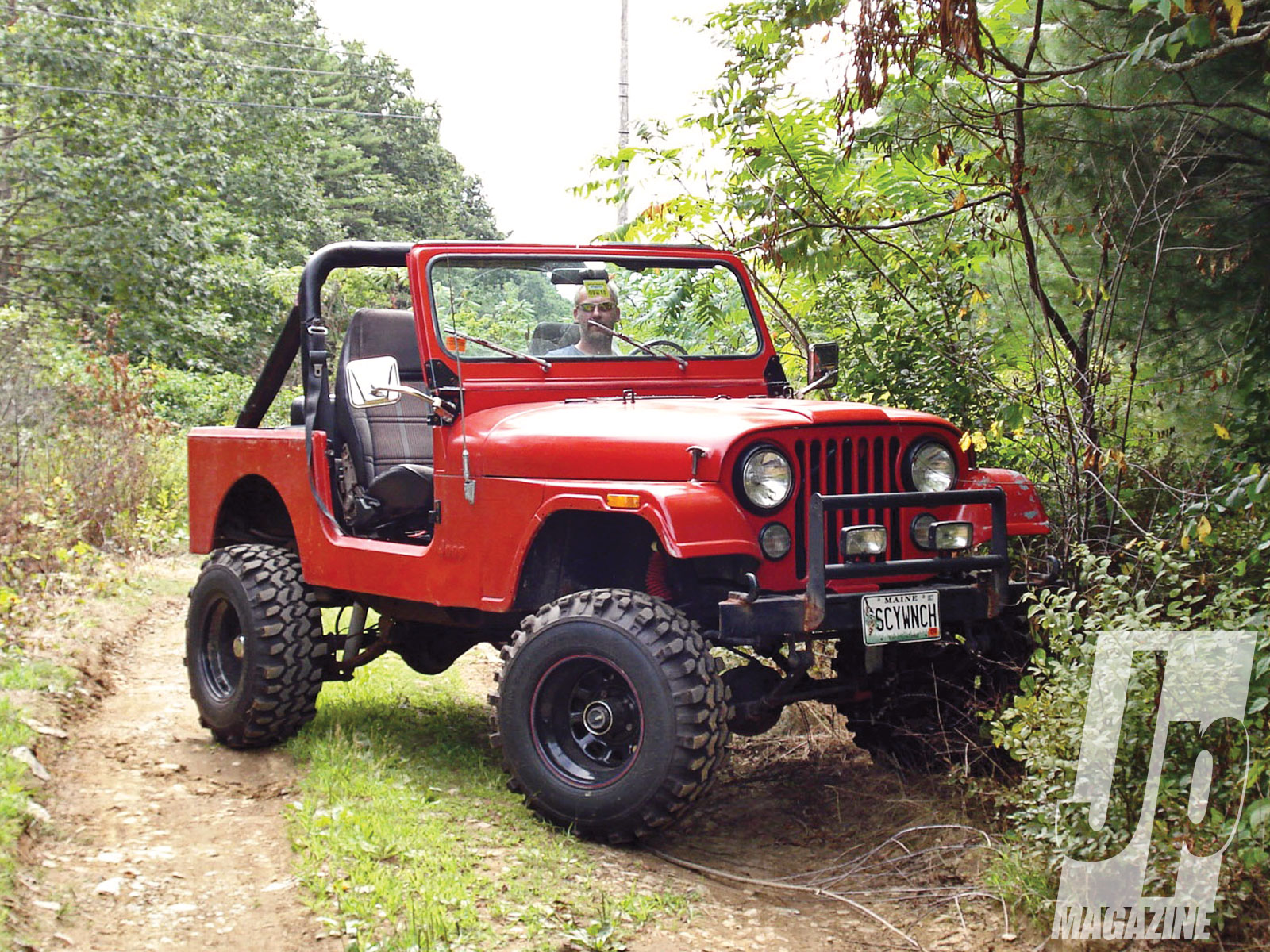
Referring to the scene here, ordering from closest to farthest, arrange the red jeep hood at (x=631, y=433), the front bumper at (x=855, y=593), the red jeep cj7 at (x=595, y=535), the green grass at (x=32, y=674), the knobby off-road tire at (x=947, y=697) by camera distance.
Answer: the front bumper at (x=855, y=593) → the red jeep cj7 at (x=595, y=535) → the red jeep hood at (x=631, y=433) → the knobby off-road tire at (x=947, y=697) → the green grass at (x=32, y=674)

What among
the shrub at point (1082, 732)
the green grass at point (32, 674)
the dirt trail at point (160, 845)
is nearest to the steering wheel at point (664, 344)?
the shrub at point (1082, 732)

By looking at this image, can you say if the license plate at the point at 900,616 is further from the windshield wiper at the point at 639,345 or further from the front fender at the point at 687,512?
the windshield wiper at the point at 639,345

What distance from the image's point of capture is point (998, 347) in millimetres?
6535

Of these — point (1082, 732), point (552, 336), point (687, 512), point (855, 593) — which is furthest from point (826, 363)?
point (1082, 732)

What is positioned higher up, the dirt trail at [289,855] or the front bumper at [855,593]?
the front bumper at [855,593]

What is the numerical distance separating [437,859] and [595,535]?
4.55 ft

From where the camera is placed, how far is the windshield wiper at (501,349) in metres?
5.45

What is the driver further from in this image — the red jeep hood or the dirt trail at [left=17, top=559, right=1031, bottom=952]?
the dirt trail at [left=17, top=559, right=1031, bottom=952]

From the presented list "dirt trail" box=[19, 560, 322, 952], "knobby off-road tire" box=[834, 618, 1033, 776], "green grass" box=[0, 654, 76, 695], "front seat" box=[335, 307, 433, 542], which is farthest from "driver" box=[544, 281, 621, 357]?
"green grass" box=[0, 654, 76, 695]

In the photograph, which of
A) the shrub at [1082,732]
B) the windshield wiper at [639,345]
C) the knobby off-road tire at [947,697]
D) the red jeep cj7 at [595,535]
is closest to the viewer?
the shrub at [1082,732]

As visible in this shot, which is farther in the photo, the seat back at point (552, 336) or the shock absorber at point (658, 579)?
the seat back at point (552, 336)

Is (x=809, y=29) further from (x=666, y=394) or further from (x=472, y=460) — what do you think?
(x=472, y=460)

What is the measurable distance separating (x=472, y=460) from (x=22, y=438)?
645 cm

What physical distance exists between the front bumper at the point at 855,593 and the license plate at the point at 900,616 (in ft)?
0.14
